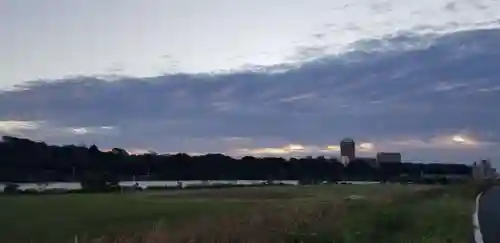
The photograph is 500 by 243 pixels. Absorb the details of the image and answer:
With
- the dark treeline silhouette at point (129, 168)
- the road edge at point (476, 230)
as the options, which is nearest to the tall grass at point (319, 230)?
the road edge at point (476, 230)

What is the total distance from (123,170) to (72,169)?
47.3 ft

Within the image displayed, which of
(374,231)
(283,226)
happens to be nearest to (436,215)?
(374,231)

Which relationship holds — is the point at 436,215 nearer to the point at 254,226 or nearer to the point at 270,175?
the point at 254,226

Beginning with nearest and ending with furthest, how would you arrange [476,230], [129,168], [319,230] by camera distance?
[319,230], [476,230], [129,168]

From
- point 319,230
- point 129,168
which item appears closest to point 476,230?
point 319,230

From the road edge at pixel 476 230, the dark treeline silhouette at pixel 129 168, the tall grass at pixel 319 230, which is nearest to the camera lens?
the tall grass at pixel 319 230

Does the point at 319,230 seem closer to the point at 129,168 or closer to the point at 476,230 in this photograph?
the point at 476,230

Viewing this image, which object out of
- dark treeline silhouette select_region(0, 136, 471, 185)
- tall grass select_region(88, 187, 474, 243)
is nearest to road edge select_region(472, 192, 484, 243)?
tall grass select_region(88, 187, 474, 243)

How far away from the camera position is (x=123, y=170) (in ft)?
Result: 511

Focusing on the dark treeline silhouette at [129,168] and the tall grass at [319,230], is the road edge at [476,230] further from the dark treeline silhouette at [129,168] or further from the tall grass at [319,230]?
the dark treeline silhouette at [129,168]

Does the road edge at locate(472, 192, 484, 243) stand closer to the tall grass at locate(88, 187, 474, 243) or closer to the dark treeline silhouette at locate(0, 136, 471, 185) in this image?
the tall grass at locate(88, 187, 474, 243)

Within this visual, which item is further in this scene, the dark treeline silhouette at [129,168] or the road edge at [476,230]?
the dark treeline silhouette at [129,168]

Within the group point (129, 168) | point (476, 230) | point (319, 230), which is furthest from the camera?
point (129, 168)

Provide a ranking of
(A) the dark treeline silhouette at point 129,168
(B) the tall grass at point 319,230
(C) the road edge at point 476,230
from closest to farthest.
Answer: (B) the tall grass at point 319,230 < (C) the road edge at point 476,230 < (A) the dark treeline silhouette at point 129,168
